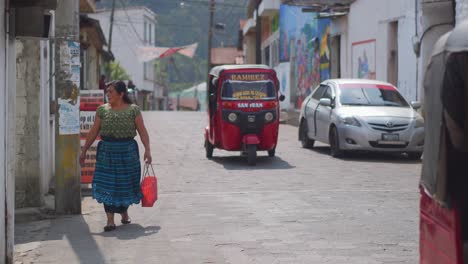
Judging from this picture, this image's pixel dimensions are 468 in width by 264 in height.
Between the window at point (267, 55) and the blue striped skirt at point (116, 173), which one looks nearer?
the blue striped skirt at point (116, 173)

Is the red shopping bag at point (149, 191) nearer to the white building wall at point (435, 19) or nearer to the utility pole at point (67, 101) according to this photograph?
the utility pole at point (67, 101)

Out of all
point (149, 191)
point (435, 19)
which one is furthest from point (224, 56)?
point (149, 191)

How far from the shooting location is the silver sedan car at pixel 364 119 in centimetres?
1712

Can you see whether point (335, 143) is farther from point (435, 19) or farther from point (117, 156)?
point (117, 156)

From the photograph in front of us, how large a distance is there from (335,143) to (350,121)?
0.62 meters

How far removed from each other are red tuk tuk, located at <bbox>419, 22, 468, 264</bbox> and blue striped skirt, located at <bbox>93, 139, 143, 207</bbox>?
5.39 metres

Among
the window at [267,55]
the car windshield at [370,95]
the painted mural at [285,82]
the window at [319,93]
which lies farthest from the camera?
the window at [267,55]

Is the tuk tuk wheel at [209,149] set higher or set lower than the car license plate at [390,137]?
lower

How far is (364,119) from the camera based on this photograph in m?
17.4

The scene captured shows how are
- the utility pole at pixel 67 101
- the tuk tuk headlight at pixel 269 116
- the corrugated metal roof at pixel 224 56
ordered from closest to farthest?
1. the utility pole at pixel 67 101
2. the tuk tuk headlight at pixel 269 116
3. the corrugated metal roof at pixel 224 56

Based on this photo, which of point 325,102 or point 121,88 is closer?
point 121,88

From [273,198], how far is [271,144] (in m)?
5.30

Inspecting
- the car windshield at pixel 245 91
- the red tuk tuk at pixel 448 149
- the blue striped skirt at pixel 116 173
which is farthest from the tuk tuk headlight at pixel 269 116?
the red tuk tuk at pixel 448 149

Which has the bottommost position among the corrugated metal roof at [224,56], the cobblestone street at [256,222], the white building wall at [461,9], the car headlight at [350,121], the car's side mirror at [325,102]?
the cobblestone street at [256,222]
